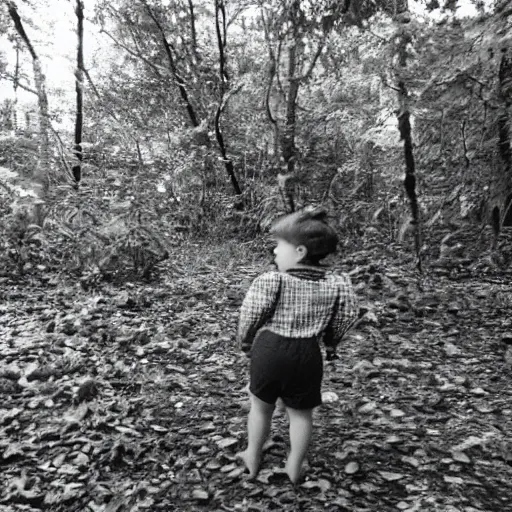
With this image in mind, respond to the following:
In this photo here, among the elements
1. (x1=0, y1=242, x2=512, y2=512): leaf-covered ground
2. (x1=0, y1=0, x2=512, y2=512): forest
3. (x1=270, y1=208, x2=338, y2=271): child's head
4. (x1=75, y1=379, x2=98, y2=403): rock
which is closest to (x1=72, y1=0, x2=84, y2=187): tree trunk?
(x1=0, y1=0, x2=512, y2=512): forest

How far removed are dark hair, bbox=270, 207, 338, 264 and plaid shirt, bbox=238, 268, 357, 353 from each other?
104 millimetres

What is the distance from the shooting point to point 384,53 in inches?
217

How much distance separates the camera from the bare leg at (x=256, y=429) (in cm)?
251

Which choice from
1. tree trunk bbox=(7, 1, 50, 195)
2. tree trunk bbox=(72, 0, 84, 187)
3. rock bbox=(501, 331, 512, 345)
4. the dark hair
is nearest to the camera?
the dark hair

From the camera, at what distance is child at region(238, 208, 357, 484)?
2359 millimetres

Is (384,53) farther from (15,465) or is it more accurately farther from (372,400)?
(15,465)

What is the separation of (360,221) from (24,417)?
6.75 m

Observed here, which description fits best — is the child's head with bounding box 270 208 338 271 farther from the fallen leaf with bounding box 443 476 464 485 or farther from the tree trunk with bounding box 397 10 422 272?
the tree trunk with bounding box 397 10 422 272

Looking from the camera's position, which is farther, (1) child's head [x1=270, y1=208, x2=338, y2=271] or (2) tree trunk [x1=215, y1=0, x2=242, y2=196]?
(2) tree trunk [x1=215, y1=0, x2=242, y2=196]

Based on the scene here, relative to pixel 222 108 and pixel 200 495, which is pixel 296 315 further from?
pixel 222 108

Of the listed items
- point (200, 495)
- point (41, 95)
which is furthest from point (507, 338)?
point (41, 95)

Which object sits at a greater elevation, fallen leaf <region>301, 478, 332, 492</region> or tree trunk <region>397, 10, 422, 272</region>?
tree trunk <region>397, 10, 422, 272</region>

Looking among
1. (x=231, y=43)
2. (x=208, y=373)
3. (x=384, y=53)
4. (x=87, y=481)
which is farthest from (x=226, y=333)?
(x=231, y=43)

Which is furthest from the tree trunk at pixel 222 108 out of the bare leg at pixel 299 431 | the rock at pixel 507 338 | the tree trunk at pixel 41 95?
the bare leg at pixel 299 431
